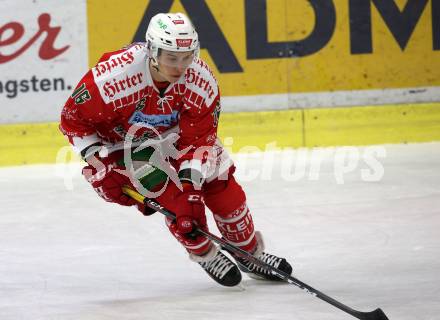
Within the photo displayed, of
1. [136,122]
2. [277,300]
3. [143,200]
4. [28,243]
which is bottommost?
[28,243]

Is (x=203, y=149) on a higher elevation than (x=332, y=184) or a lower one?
higher

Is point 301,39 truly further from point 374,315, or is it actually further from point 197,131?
point 374,315

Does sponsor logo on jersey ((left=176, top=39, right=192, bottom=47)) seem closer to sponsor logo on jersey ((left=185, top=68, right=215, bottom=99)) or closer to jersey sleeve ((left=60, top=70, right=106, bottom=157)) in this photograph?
sponsor logo on jersey ((left=185, top=68, right=215, bottom=99))

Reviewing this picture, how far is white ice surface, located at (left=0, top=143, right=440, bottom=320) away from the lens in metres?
3.55

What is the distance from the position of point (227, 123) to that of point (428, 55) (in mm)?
1453

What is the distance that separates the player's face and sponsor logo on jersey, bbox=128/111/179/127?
9.4 inches

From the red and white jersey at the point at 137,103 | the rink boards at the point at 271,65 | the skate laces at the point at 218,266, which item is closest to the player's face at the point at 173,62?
the red and white jersey at the point at 137,103

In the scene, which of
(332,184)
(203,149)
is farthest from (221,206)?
(332,184)

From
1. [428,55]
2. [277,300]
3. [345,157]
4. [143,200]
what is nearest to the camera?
[277,300]

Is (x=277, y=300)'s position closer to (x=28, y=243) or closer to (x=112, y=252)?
(x=112, y=252)

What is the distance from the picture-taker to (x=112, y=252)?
179 inches

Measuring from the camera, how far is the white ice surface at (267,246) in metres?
3.55

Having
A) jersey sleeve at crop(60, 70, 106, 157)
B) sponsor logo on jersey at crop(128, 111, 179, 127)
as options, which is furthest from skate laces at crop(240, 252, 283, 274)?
jersey sleeve at crop(60, 70, 106, 157)

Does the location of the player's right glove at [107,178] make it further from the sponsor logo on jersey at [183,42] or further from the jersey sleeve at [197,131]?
the sponsor logo on jersey at [183,42]
